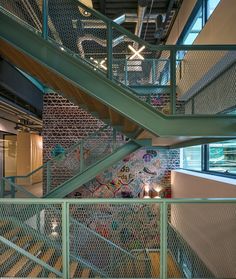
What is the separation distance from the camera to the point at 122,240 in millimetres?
3510

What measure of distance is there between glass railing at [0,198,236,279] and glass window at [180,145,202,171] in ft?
8.43

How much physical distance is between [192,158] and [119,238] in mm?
4067

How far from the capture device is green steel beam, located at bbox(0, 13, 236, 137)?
2.62m

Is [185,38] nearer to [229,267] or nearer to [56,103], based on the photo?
[56,103]

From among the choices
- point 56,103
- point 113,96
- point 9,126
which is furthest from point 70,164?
point 9,126

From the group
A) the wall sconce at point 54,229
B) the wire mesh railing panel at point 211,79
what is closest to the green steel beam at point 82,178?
the wall sconce at point 54,229

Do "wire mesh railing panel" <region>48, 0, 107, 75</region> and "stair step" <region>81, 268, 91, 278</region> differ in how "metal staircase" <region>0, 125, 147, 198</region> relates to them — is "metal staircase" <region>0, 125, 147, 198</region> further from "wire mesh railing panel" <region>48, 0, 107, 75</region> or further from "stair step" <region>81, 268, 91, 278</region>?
"wire mesh railing panel" <region>48, 0, 107, 75</region>

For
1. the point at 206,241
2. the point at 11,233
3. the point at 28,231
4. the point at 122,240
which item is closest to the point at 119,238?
the point at 122,240

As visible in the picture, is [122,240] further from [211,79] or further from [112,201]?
[211,79]

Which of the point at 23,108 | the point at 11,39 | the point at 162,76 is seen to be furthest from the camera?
the point at 23,108

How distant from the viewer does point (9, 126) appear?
9125 millimetres

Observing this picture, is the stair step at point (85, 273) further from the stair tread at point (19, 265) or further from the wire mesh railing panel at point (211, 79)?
the wire mesh railing panel at point (211, 79)

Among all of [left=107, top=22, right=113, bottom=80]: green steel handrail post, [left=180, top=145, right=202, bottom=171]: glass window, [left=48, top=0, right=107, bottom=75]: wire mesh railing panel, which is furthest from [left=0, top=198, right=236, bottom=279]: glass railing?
[left=180, top=145, right=202, bottom=171]: glass window

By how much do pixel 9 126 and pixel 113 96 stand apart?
7663 mm
